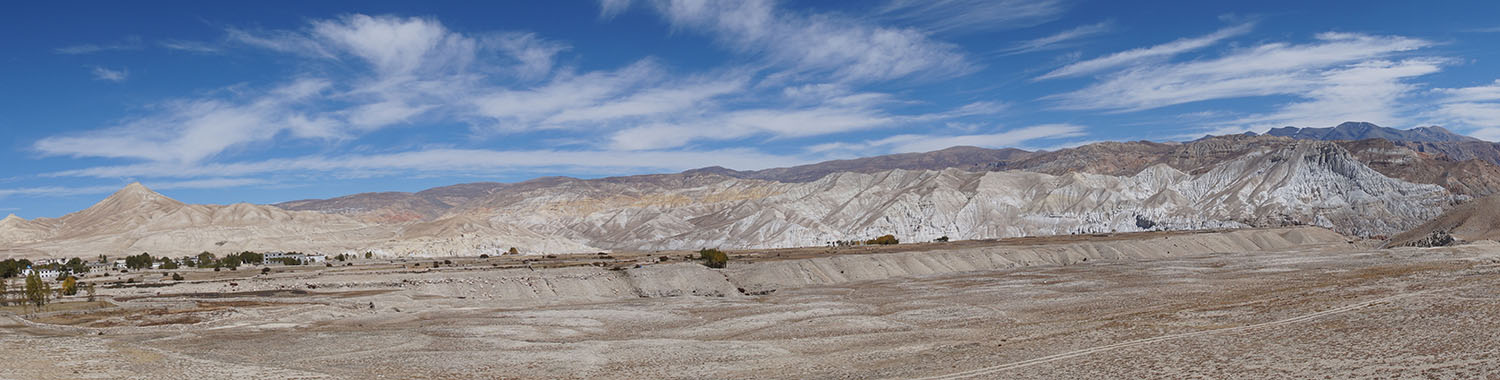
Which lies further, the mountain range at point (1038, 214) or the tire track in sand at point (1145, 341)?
the mountain range at point (1038, 214)

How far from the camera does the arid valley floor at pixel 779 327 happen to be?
86.1 feet

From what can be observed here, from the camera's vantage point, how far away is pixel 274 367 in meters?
29.2

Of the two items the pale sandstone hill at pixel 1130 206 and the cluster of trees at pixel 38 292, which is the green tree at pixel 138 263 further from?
the pale sandstone hill at pixel 1130 206

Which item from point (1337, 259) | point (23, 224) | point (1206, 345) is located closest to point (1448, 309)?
point (1206, 345)

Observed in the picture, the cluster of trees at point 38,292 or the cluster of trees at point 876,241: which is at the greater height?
the cluster of trees at point 38,292

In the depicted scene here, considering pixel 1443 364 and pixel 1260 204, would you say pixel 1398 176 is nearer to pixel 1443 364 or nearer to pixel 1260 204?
pixel 1260 204

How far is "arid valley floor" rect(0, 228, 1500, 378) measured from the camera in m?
26.2

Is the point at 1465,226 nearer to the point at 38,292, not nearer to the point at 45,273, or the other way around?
the point at 38,292

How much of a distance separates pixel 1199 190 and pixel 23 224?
244 metres

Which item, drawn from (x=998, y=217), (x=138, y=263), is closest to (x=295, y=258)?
(x=138, y=263)

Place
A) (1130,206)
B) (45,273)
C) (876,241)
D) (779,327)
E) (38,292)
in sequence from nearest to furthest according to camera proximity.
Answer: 1. (779,327)
2. (38,292)
3. (45,273)
4. (876,241)
5. (1130,206)

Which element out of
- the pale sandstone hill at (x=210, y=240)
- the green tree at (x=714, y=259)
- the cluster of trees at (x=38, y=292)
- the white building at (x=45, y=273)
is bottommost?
the green tree at (x=714, y=259)

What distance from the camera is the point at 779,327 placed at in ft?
139

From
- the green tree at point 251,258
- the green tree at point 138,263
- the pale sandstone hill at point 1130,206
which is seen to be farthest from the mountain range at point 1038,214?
the green tree at point 138,263
